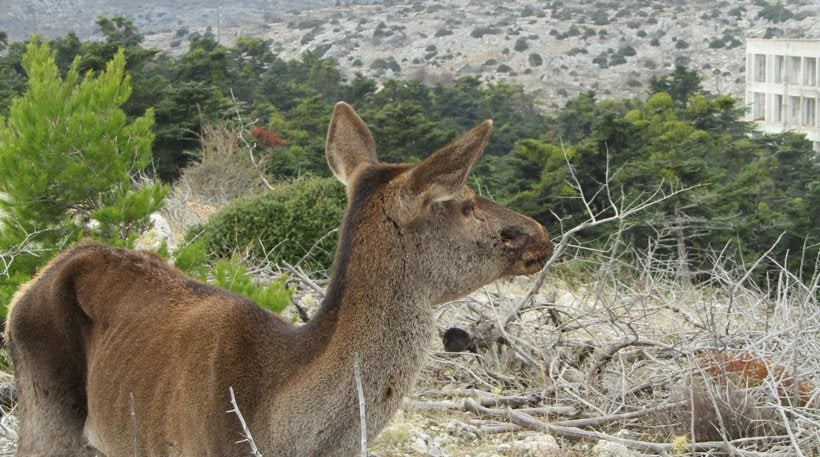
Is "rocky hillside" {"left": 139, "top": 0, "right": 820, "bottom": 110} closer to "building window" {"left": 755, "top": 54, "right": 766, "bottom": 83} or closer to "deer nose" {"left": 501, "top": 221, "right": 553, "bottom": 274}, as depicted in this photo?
"building window" {"left": 755, "top": 54, "right": 766, "bottom": 83}

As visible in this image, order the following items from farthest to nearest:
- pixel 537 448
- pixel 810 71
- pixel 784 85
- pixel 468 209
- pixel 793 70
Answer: pixel 793 70
pixel 784 85
pixel 810 71
pixel 537 448
pixel 468 209

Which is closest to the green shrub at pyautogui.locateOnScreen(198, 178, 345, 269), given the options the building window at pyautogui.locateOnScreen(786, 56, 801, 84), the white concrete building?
the white concrete building

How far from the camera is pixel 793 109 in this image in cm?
4578

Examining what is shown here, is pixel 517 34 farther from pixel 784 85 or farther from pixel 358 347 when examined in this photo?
pixel 358 347

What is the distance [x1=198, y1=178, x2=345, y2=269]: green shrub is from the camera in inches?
436

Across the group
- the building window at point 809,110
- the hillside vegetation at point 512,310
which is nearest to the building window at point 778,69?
the building window at point 809,110

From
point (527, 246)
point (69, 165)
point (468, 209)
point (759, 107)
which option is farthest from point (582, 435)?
point (759, 107)

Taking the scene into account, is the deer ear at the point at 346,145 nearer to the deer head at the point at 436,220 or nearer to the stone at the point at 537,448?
the deer head at the point at 436,220

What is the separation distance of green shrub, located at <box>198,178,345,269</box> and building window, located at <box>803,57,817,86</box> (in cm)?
3670

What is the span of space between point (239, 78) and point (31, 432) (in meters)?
31.0

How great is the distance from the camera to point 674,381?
7.15 metres

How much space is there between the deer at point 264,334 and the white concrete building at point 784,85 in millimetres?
41438

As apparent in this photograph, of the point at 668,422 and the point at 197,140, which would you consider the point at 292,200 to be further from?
the point at 197,140

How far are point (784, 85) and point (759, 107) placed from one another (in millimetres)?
2308
